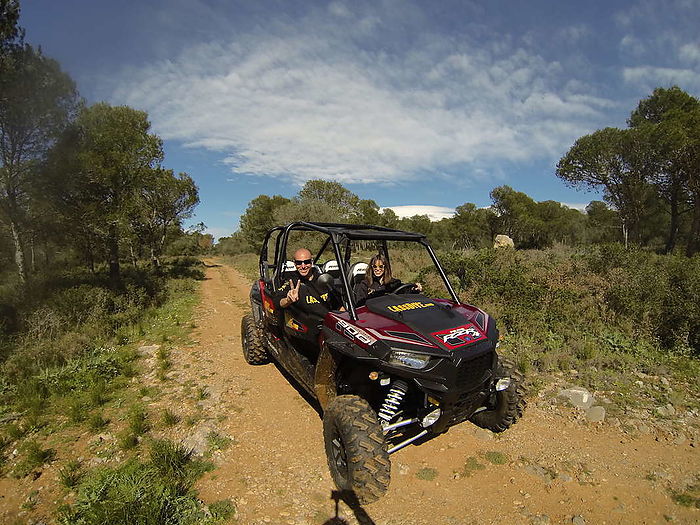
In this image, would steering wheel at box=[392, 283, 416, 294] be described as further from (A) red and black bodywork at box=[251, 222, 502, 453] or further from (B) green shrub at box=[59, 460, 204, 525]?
(B) green shrub at box=[59, 460, 204, 525]

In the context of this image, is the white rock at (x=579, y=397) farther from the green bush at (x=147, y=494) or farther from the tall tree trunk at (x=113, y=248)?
the tall tree trunk at (x=113, y=248)

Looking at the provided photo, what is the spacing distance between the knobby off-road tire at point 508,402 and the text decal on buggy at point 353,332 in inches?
61.0

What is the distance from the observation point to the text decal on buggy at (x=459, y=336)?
307cm

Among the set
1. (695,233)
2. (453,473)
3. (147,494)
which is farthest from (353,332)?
(695,233)

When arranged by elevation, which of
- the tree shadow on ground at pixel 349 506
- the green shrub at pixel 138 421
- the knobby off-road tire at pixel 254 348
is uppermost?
the knobby off-road tire at pixel 254 348

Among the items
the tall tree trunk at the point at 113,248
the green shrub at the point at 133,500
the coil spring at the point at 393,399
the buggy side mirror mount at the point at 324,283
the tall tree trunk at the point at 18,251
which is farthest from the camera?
the tall tree trunk at the point at 113,248

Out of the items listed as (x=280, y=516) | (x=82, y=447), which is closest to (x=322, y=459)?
(x=280, y=516)

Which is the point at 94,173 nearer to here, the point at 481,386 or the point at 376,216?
the point at 481,386

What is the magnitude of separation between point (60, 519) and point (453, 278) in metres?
9.11

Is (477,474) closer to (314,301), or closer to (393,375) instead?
(393,375)

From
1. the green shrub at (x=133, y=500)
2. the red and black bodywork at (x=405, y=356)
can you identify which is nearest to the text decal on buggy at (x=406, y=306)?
the red and black bodywork at (x=405, y=356)

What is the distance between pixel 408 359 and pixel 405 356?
37mm

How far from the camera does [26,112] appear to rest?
10555 millimetres

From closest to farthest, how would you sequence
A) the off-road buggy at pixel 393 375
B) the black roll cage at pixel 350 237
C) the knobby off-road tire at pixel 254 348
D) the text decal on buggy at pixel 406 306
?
the off-road buggy at pixel 393 375
the text decal on buggy at pixel 406 306
the black roll cage at pixel 350 237
the knobby off-road tire at pixel 254 348
